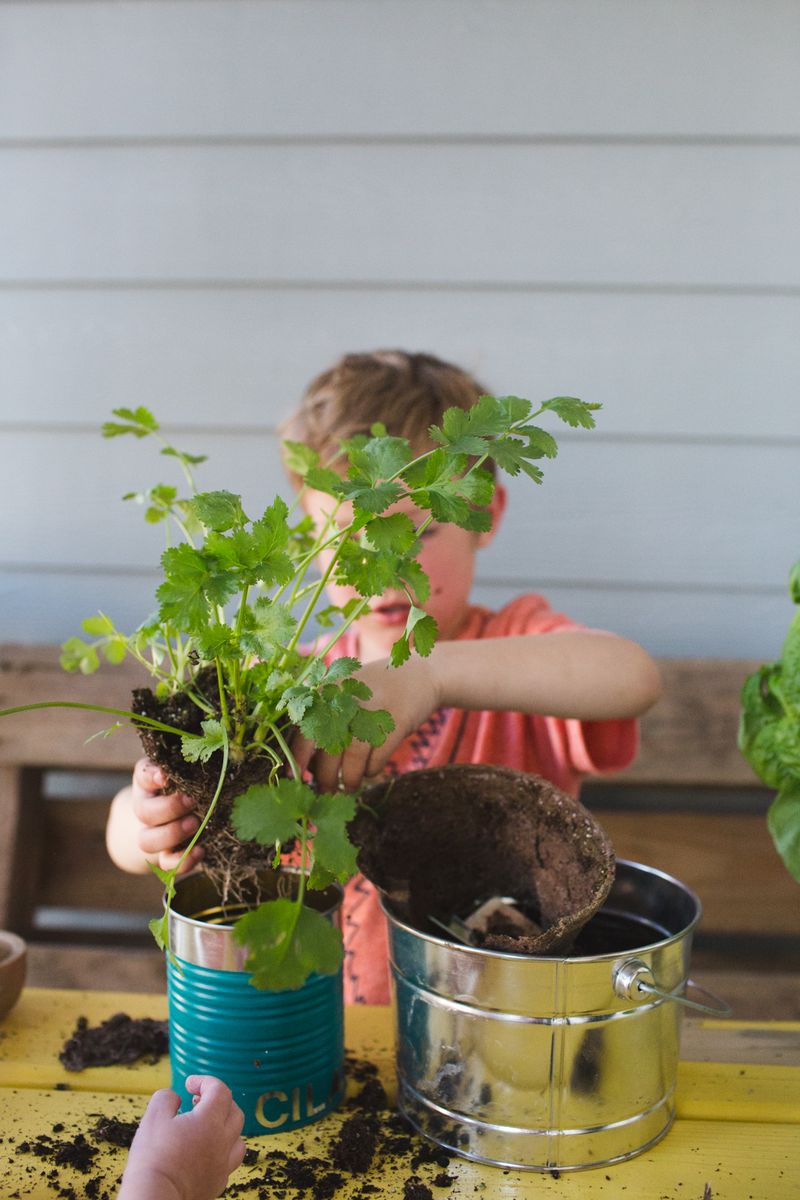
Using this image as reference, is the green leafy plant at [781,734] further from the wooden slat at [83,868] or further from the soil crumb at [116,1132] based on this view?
the wooden slat at [83,868]

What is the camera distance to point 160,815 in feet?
2.57

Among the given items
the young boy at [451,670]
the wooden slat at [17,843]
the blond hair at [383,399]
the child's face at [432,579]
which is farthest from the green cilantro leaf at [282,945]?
the wooden slat at [17,843]

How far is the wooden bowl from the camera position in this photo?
88 centimetres

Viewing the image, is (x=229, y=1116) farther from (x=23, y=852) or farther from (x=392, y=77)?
(x=392, y=77)

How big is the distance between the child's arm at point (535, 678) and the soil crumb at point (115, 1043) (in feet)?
1.14

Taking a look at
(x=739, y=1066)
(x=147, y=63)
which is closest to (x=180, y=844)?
(x=739, y=1066)

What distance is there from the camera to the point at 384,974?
4.15ft

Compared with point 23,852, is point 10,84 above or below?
above

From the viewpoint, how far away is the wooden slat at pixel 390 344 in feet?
4.98

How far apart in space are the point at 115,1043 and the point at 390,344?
1.07m

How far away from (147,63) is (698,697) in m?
1.27

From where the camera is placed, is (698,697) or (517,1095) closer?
(517,1095)

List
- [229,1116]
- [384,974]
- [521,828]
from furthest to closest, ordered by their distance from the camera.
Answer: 1. [384,974]
2. [521,828]
3. [229,1116]

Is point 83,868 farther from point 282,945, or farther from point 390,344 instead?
point 282,945
